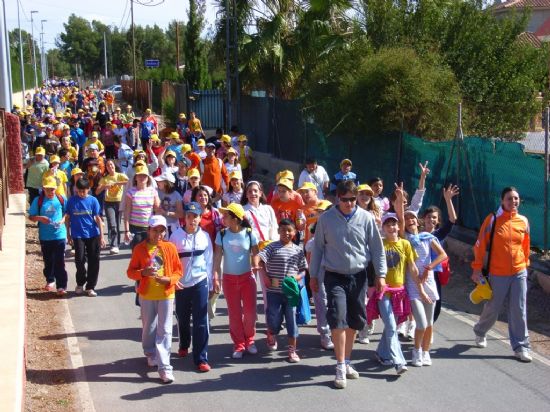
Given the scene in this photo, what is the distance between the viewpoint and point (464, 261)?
40.3 feet

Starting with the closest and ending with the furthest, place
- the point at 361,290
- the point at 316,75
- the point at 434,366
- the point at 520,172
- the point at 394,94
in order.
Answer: the point at 361,290, the point at 434,366, the point at 520,172, the point at 394,94, the point at 316,75

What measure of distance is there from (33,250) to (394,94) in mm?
7332

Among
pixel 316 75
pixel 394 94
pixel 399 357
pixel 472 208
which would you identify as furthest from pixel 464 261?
pixel 316 75

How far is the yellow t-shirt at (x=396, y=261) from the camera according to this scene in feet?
25.3

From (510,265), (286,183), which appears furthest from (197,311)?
(510,265)

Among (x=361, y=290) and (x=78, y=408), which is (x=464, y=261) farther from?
(x=78, y=408)

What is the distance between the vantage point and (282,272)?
789cm

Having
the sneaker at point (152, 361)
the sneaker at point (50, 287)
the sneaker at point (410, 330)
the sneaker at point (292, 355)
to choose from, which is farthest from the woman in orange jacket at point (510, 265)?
the sneaker at point (50, 287)

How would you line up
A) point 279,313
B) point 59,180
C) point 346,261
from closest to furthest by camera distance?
point 346,261 < point 279,313 < point 59,180

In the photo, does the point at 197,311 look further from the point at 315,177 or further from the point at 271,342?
the point at 315,177

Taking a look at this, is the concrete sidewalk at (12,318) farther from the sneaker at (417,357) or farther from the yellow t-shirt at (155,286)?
the sneaker at (417,357)

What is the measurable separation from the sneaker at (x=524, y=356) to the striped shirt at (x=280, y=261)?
7.89ft

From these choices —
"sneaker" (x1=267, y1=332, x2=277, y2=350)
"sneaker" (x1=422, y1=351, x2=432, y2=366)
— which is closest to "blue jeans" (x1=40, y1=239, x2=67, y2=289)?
"sneaker" (x1=267, y1=332, x2=277, y2=350)

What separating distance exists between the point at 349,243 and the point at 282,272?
1028mm
